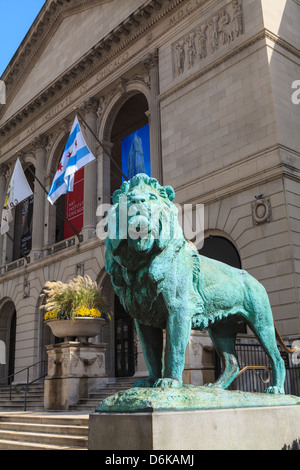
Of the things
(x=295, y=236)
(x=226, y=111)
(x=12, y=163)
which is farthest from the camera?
(x=12, y=163)

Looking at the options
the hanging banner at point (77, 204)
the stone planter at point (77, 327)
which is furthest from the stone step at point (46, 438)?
the hanging banner at point (77, 204)

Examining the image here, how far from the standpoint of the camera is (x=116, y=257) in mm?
3932

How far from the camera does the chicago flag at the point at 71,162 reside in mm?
20766

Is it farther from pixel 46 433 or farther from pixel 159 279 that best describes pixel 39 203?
pixel 159 279

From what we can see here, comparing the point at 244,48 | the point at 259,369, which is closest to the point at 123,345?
the point at 259,369

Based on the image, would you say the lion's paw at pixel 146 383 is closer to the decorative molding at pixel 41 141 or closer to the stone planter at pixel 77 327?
the stone planter at pixel 77 327

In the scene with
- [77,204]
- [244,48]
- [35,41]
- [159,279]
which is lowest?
[159,279]

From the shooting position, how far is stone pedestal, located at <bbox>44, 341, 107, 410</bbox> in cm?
1273

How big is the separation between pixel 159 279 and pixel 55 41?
32830 mm

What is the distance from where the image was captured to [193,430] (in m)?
3.43
